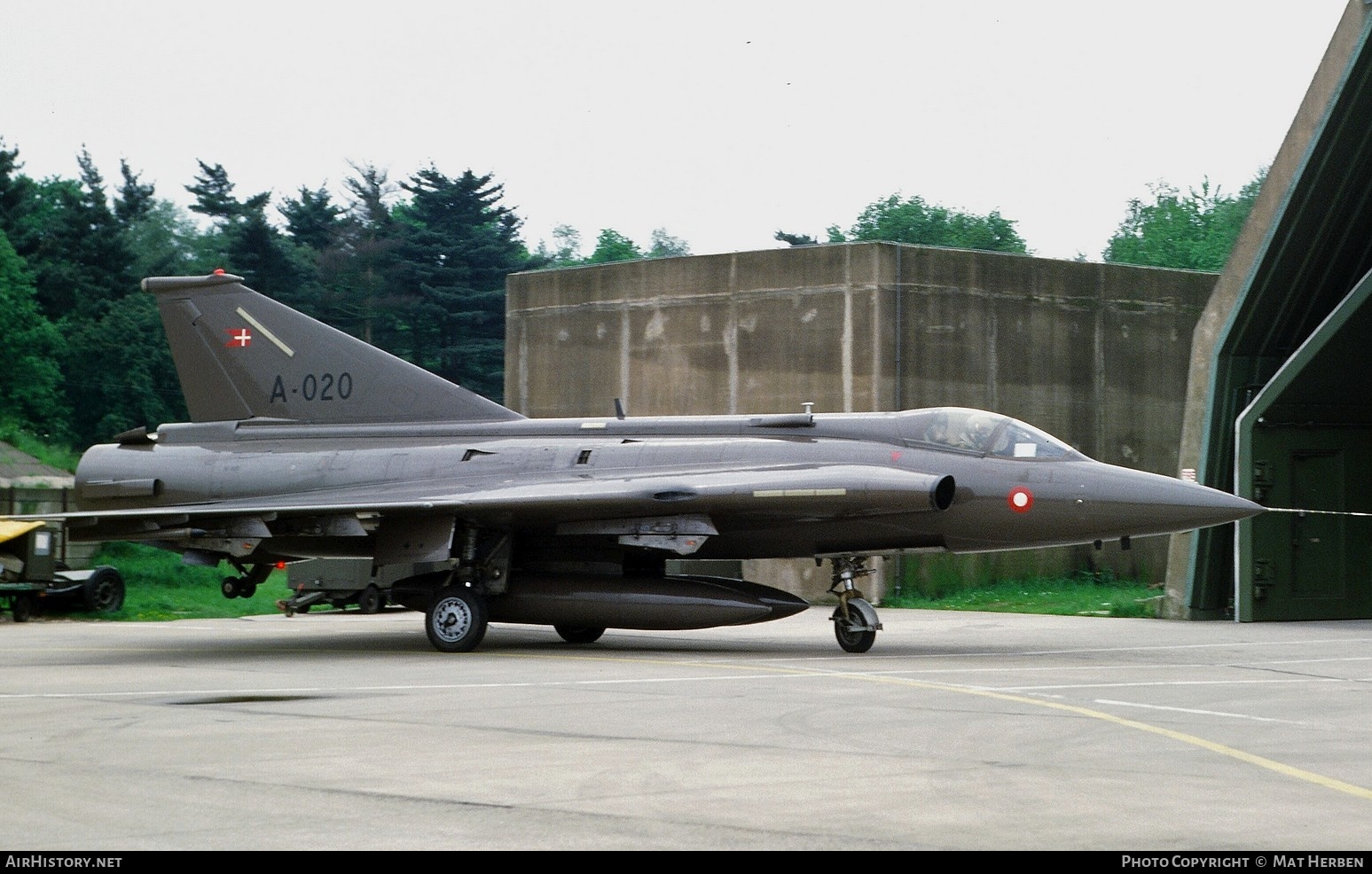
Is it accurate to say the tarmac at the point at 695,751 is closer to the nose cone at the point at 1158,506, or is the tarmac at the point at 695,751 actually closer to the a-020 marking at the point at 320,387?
the nose cone at the point at 1158,506

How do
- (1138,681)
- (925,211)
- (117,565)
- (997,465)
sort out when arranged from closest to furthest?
(1138,681) → (997,465) → (117,565) → (925,211)

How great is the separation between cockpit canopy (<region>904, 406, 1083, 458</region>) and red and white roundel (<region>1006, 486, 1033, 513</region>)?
0.43m

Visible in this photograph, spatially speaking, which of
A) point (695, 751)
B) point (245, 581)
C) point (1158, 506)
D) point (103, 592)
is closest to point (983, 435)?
point (1158, 506)

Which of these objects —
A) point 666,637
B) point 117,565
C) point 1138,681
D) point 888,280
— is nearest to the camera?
point 1138,681

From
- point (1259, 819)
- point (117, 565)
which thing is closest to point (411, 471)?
point (1259, 819)

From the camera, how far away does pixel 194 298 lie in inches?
721

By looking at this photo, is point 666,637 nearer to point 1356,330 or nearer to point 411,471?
point 411,471

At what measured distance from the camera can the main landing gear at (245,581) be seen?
17.0 meters

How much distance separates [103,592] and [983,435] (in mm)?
14410

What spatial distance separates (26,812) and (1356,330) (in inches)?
695

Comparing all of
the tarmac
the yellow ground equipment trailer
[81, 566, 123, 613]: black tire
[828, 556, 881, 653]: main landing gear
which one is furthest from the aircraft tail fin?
[81, 566, 123, 613]: black tire

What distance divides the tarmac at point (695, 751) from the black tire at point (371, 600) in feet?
26.2

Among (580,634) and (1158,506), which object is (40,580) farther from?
(1158,506)

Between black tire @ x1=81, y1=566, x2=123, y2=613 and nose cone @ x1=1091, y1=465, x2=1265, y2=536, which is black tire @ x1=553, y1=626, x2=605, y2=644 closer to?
nose cone @ x1=1091, y1=465, x2=1265, y2=536
